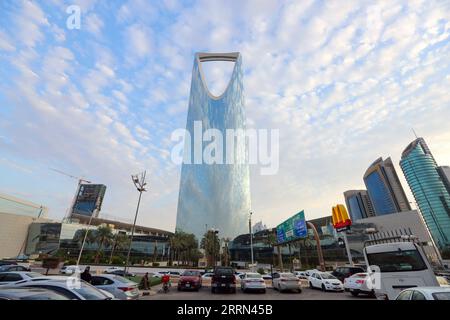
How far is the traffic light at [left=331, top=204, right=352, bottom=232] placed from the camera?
1096 inches

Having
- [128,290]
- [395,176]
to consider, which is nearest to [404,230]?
[395,176]

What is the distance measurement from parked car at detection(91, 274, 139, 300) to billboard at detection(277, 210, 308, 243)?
25.0 meters

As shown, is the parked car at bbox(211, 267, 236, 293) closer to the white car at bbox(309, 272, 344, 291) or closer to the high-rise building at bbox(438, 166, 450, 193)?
the white car at bbox(309, 272, 344, 291)

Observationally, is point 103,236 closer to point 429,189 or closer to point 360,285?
point 360,285

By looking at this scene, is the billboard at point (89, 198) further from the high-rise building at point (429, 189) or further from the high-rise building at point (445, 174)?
Result: the high-rise building at point (445, 174)

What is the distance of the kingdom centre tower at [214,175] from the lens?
85875 millimetres

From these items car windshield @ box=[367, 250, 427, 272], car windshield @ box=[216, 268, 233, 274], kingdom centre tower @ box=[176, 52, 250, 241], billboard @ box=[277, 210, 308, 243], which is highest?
kingdom centre tower @ box=[176, 52, 250, 241]

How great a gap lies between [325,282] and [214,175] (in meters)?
71.0

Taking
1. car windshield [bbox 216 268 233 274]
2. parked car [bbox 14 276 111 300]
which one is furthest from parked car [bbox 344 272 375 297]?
parked car [bbox 14 276 111 300]

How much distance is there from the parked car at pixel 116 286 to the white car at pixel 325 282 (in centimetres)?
1383

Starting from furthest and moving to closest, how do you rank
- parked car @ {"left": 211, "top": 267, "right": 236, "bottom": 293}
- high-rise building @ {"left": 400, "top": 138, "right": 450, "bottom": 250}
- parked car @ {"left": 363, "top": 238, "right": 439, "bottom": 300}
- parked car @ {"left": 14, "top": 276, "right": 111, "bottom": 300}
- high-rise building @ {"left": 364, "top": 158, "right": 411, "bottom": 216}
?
high-rise building @ {"left": 364, "top": 158, "right": 411, "bottom": 216} → high-rise building @ {"left": 400, "top": 138, "right": 450, "bottom": 250} → parked car @ {"left": 211, "top": 267, "right": 236, "bottom": 293} → parked car @ {"left": 363, "top": 238, "right": 439, "bottom": 300} → parked car @ {"left": 14, "top": 276, "right": 111, "bottom": 300}

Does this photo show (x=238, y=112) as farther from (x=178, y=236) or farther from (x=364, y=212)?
(x=364, y=212)

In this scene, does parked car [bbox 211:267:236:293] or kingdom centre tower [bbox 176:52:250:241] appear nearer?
parked car [bbox 211:267:236:293]

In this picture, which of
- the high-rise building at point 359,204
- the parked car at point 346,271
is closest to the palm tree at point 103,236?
the parked car at point 346,271
